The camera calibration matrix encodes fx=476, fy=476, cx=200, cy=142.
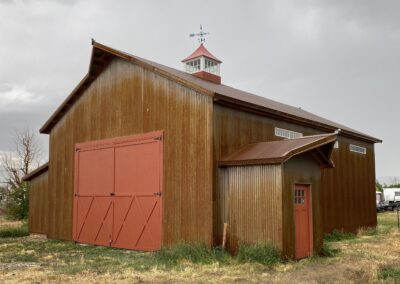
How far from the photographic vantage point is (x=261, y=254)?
40.9ft

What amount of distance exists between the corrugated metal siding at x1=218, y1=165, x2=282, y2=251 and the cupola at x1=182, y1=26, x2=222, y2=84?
7.89 meters

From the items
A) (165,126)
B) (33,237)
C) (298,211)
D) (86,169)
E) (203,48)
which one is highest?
(203,48)

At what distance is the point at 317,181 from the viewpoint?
1484 centimetres

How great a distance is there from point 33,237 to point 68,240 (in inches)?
127

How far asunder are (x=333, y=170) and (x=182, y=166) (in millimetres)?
8644

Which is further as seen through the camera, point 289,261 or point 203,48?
point 203,48

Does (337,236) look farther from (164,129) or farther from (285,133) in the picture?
(164,129)

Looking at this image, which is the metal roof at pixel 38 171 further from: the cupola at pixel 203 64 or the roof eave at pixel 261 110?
the roof eave at pixel 261 110

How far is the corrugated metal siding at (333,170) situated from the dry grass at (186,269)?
2.41 m

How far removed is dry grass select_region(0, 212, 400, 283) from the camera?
10.7 meters

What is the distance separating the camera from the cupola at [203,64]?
20.9 meters

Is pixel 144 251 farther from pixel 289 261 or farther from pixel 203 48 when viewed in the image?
pixel 203 48

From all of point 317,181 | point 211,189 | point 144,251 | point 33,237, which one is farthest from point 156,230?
point 33,237

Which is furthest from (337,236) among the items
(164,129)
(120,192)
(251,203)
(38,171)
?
(38,171)
